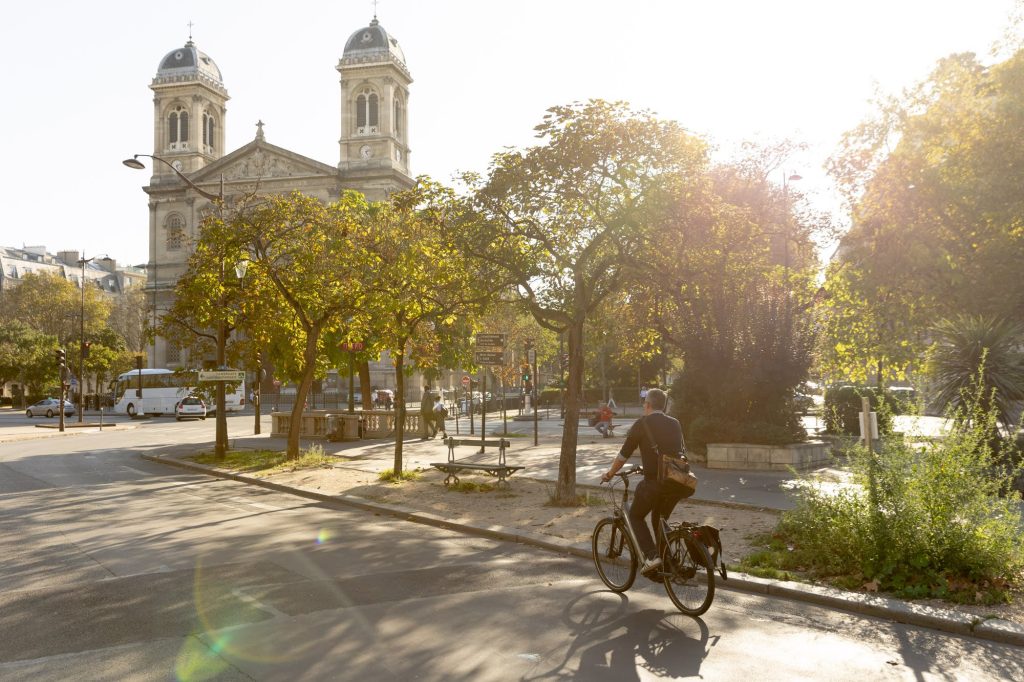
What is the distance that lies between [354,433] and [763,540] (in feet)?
63.5

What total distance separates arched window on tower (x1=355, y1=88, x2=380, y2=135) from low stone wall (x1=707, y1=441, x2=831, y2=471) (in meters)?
60.7

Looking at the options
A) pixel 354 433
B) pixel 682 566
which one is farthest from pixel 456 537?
pixel 354 433

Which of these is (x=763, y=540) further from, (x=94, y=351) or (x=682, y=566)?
(x=94, y=351)

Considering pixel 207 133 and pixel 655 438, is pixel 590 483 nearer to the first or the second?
pixel 655 438

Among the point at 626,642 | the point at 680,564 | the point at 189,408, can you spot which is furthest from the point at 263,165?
the point at 626,642

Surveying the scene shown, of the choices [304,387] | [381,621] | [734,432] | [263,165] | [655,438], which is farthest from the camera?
[263,165]

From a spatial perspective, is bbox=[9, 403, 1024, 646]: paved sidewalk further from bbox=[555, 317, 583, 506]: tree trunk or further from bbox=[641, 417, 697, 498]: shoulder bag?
bbox=[555, 317, 583, 506]: tree trunk

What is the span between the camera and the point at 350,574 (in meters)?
8.05

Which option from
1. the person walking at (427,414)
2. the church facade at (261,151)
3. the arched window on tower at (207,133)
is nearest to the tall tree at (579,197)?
the person walking at (427,414)

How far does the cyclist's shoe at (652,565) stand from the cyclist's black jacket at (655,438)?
0.65m

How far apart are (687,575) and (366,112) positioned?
71207mm

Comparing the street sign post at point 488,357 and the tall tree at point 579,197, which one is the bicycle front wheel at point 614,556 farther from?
the street sign post at point 488,357

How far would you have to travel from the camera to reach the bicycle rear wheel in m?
6.49

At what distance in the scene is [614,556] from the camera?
7461 millimetres
